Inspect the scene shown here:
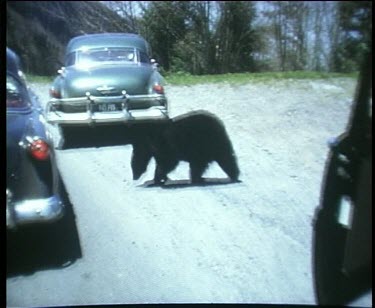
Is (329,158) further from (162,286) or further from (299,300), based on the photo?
(162,286)

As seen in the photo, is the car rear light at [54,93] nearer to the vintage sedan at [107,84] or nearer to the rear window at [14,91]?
the vintage sedan at [107,84]

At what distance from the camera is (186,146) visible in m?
3.39

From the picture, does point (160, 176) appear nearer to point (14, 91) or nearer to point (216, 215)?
point (216, 215)

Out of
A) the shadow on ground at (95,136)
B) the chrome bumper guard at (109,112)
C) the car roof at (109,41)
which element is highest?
the car roof at (109,41)

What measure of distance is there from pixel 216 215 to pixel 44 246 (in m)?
1.05

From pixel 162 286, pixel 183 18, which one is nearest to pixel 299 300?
Result: pixel 162 286

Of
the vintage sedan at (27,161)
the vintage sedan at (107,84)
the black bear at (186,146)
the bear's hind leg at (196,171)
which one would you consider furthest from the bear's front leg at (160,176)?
the vintage sedan at (27,161)

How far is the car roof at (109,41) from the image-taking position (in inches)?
129

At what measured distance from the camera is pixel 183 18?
3.27 m

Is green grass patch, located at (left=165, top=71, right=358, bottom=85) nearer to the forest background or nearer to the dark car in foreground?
the forest background

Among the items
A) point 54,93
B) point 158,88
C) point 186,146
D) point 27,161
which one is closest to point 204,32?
point 158,88

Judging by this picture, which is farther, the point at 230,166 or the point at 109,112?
the point at 230,166

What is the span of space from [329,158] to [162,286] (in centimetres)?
124

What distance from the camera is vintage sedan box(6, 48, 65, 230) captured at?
10.5ft
